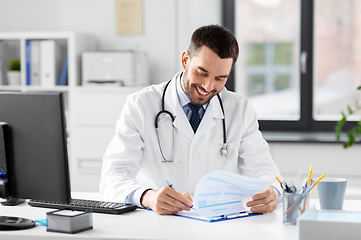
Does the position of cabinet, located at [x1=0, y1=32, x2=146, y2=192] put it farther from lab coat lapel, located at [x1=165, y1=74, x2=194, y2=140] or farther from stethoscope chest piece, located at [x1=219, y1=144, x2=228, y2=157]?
stethoscope chest piece, located at [x1=219, y1=144, x2=228, y2=157]

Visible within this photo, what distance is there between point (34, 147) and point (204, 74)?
73 centimetres

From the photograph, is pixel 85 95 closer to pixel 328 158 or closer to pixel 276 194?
pixel 328 158

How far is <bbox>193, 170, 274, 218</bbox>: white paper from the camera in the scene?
A: 4.67ft

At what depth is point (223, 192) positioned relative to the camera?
1.47 m

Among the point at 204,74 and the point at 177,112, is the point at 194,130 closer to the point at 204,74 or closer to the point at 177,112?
the point at 177,112

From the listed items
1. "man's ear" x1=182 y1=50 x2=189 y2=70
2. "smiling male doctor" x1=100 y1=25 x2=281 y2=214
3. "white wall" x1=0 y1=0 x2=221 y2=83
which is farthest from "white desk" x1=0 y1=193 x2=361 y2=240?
"white wall" x1=0 y1=0 x2=221 y2=83

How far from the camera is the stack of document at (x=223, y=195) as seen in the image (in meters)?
1.43

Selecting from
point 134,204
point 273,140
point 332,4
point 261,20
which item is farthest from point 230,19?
point 134,204

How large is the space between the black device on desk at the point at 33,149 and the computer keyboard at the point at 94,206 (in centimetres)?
20

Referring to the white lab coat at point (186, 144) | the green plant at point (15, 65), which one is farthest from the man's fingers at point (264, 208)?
the green plant at point (15, 65)

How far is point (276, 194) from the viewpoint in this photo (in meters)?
1.61

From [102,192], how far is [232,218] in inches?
21.2

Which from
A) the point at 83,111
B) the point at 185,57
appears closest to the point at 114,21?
the point at 83,111

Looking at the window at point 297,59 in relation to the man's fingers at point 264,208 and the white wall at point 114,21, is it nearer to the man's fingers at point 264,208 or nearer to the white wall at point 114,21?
the white wall at point 114,21
